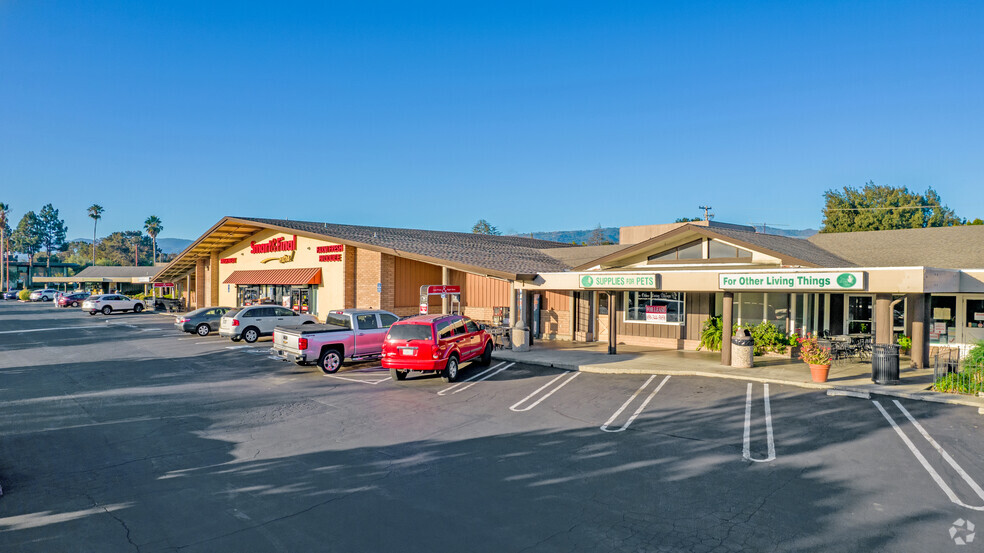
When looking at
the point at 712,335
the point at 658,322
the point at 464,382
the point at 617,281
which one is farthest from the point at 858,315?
the point at 464,382

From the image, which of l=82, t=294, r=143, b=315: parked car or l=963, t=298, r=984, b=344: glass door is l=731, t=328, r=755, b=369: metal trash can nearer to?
l=963, t=298, r=984, b=344: glass door

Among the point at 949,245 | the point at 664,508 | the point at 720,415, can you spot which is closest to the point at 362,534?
the point at 664,508

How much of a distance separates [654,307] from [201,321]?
69.2ft

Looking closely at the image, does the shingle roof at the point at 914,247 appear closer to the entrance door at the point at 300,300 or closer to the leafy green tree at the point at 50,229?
the entrance door at the point at 300,300

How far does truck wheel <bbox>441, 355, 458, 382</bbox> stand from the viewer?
15.5 meters

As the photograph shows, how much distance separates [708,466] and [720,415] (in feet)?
11.0

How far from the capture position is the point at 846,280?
A: 47.3 feet

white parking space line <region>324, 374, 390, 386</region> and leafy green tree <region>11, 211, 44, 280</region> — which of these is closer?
white parking space line <region>324, 374, 390, 386</region>

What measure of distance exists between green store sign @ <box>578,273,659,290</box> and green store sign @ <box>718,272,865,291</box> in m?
2.19

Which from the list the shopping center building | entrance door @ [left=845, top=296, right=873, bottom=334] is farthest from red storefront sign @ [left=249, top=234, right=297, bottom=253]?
entrance door @ [left=845, top=296, right=873, bottom=334]

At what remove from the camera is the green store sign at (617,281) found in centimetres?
1809

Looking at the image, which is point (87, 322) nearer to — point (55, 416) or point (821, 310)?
point (55, 416)

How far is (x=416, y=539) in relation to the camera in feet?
20.3

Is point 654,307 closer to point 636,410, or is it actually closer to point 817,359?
point 817,359
